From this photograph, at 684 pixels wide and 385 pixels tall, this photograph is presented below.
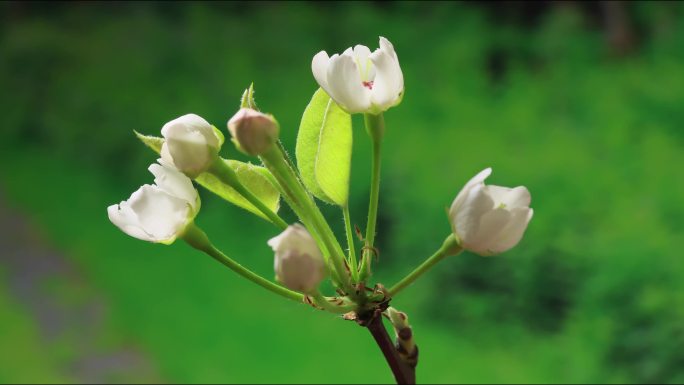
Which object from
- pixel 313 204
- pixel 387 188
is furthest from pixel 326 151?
pixel 387 188

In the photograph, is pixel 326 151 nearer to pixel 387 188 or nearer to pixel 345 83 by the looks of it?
pixel 345 83

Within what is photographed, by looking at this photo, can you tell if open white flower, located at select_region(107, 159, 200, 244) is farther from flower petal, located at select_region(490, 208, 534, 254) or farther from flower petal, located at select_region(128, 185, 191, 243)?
flower petal, located at select_region(490, 208, 534, 254)

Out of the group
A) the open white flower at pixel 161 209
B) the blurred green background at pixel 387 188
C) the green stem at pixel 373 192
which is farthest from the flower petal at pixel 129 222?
the blurred green background at pixel 387 188

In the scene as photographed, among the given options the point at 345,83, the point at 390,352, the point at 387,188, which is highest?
the point at 387,188

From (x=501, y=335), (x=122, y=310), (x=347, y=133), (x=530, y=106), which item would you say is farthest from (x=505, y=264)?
(x=347, y=133)

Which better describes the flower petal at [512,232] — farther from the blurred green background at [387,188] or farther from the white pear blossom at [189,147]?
the blurred green background at [387,188]
